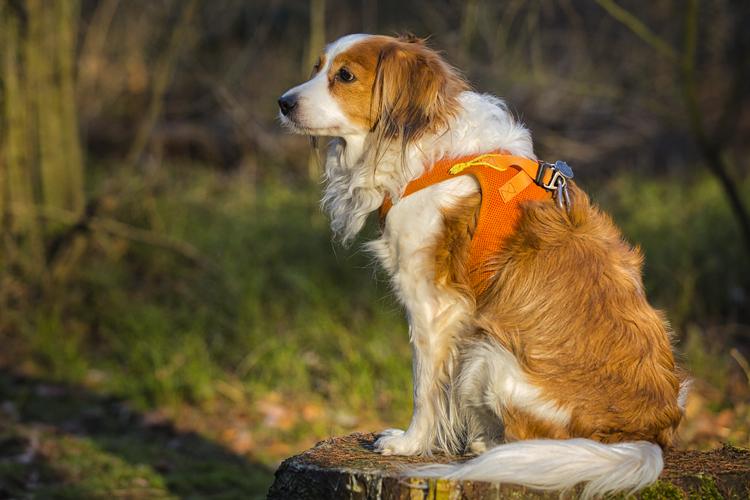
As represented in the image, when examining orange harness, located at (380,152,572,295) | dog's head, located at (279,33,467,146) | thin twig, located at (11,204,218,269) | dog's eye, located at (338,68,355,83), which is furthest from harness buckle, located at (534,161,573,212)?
thin twig, located at (11,204,218,269)

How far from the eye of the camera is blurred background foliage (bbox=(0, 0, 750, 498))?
4738 mm

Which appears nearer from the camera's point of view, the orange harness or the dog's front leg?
the orange harness

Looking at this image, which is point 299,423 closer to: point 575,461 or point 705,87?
point 575,461

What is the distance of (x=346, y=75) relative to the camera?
8.70 ft

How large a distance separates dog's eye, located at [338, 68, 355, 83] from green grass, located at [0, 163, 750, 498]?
1.67 metres

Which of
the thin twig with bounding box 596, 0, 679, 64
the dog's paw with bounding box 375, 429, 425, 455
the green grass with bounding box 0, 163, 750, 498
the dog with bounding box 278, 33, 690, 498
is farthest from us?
the thin twig with bounding box 596, 0, 679, 64

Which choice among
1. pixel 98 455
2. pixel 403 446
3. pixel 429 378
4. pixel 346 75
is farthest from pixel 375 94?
pixel 98 455

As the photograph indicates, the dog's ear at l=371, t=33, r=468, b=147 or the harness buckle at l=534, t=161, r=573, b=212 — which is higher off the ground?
the dog's ear at l=371, t=33, r=468, b=147

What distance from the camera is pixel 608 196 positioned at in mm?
8742

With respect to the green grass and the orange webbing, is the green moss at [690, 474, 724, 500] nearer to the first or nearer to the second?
the orange webbing

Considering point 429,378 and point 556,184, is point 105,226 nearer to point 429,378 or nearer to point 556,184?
point 429,378

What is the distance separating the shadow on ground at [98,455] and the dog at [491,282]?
1845 mm

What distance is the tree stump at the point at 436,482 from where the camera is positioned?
6.68 feet

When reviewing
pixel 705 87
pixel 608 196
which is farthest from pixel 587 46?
pixel 608 196
